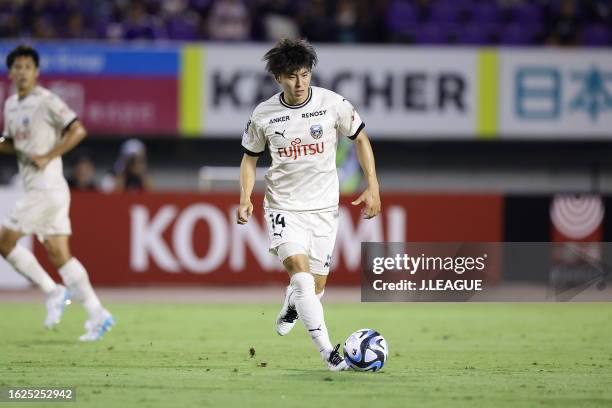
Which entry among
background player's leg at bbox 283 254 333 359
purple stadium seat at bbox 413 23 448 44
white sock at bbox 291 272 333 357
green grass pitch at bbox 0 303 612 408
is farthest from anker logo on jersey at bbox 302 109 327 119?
purple stadium seat at bbox 413 23 448 44

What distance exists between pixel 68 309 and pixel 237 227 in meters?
3.12

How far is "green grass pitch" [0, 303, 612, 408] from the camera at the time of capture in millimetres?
6918

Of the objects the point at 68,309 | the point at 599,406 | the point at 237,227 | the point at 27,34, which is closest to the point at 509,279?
the point at 237,227

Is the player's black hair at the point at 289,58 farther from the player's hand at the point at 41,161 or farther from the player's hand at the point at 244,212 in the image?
the player's hand at the point at 41,161

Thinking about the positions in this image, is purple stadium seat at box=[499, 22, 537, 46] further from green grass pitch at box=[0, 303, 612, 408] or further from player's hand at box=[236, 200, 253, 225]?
player's hand at box=[236, 200, 253, 225]

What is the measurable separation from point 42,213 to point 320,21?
10.8 metres

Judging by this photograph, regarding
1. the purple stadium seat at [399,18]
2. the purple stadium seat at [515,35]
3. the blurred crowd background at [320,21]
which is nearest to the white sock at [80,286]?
the blurred crowd background at [320,21]

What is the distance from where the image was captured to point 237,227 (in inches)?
649

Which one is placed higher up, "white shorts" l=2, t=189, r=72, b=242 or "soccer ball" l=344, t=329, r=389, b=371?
"white shorts" l=2, t=189, r=72, b=242

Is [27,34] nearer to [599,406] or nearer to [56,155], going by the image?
[56,155]

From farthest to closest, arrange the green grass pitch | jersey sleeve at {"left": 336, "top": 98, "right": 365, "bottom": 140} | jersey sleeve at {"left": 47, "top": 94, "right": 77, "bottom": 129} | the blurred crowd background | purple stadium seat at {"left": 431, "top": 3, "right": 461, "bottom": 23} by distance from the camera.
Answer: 1. purple stadium seat at {"left": 431, "top": 3, "right": 461, "bottom": 23}
2. the blurred crowd background
3. jersey sleeve at {"left": 47, "top": 94, "right": 77, "bottom": 129}
4. jersey sleeve at {"left": 336, "top": 98, "right": 365, "bottom": 140}
5. the green grass pitch

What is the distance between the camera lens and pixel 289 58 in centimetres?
785

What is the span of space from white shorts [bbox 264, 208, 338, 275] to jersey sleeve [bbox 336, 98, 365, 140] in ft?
1.79

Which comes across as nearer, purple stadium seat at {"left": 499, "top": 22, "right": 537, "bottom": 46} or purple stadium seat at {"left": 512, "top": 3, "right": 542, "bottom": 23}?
purple stadium seat at {"left": 499, "top": 22, "right": 537, "bottom": 46}
